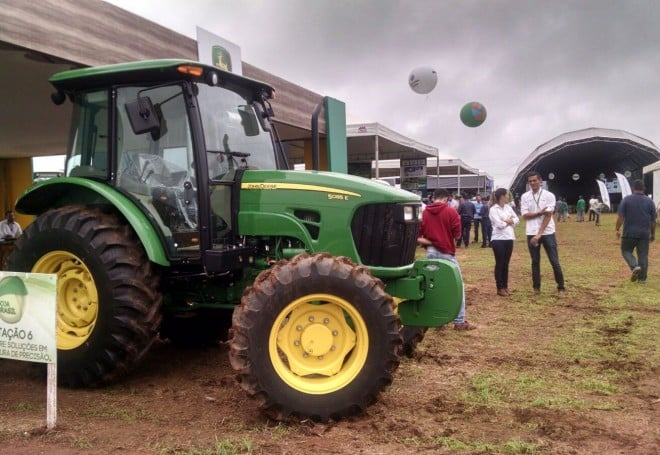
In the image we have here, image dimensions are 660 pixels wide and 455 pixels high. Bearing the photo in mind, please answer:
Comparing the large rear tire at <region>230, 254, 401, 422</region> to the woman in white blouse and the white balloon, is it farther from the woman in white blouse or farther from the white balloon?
the white balloon

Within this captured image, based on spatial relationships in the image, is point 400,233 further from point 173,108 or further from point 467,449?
point 173,108

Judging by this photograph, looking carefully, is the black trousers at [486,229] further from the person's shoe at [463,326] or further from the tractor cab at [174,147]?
the tractor cab at [174,147]

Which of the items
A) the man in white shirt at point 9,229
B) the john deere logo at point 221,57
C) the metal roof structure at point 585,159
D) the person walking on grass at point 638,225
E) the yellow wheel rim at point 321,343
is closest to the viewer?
the yellow wheel rim at point 321,343

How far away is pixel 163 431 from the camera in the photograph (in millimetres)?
3537

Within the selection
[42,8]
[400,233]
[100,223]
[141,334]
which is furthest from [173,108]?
[42,8]

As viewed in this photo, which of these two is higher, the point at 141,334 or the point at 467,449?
the point at 141,334

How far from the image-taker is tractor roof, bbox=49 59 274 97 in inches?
164

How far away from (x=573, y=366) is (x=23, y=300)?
438cm

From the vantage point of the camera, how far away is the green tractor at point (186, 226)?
4.08m

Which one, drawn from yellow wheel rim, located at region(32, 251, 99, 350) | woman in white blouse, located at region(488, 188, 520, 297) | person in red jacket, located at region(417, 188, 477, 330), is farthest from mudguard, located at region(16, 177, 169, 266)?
woman in white blouse, located at region(488, 188, 520, 297)

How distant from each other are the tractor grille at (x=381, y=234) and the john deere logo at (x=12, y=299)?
2.27 metres

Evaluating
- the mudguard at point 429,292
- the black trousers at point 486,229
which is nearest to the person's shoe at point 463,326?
the mudguard at point 429,292

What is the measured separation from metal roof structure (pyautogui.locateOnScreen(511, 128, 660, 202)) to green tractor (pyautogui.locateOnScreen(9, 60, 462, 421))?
4287 centimetres

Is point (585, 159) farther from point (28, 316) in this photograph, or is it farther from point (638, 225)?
point (28, 316)
